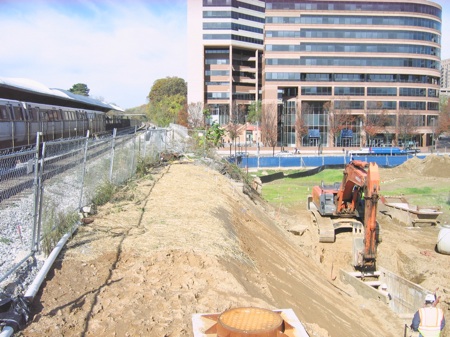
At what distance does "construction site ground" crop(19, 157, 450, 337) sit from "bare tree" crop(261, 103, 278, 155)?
54239mm

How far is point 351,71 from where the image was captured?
71750mm

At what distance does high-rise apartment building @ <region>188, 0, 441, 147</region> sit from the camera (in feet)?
231

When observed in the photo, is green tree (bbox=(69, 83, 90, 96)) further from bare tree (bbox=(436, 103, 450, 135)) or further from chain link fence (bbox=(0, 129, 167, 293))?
chain link fence (bbox=(0, 129, 167, 293))

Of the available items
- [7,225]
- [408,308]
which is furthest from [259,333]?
[408,308]

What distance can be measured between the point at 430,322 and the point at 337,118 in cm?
6360

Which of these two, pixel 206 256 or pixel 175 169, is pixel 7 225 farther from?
pixel 175 169

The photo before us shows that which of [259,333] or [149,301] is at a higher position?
[259,333]

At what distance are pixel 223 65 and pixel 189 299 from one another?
81535 millimetres

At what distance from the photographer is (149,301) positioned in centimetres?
591

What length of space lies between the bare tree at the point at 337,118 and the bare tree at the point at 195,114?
20851 mm

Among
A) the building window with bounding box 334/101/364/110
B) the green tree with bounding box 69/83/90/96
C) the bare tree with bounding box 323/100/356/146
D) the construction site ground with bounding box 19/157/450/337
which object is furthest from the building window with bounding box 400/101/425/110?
the green tree with bounding box 69/83/90/96

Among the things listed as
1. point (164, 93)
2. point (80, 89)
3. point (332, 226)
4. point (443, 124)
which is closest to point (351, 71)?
point (443, 124)

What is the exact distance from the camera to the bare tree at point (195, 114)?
2923 inches

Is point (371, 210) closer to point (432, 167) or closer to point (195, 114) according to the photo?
point (432, 167)
